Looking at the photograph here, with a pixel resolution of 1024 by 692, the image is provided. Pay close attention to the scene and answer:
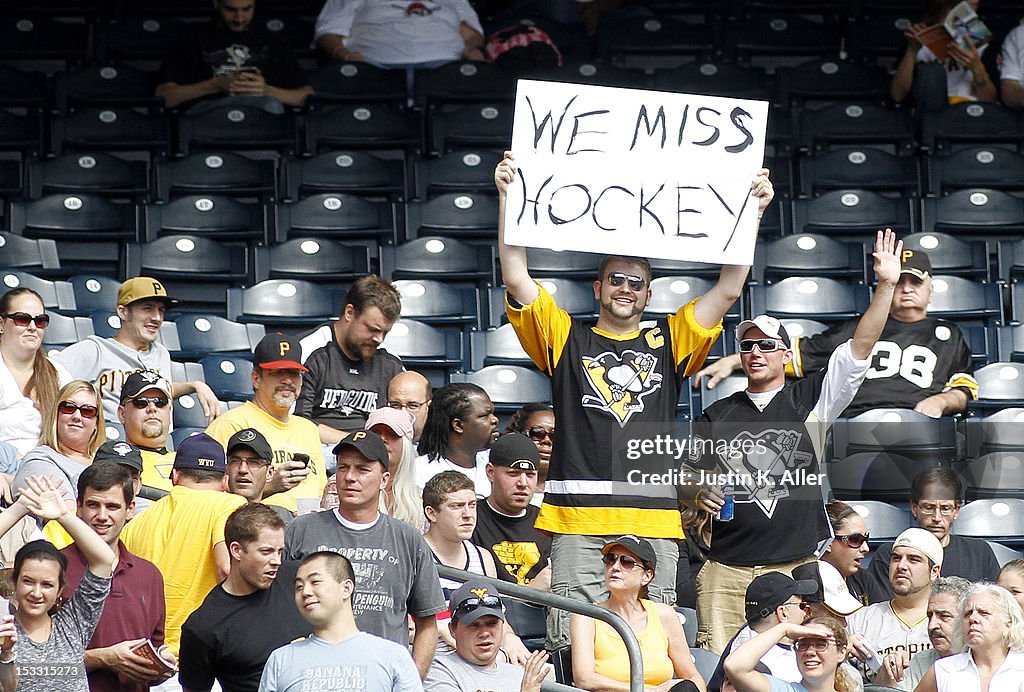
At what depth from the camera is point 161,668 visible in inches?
207

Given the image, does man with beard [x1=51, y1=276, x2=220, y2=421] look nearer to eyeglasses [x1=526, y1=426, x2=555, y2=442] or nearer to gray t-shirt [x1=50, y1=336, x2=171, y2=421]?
gray t-shirt [x1=50, y1=336, x2=171, y2=421]

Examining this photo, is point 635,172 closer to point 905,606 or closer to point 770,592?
point 770,592

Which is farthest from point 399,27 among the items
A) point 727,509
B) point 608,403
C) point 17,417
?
point 608,403

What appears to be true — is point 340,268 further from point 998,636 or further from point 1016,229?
point 998,636

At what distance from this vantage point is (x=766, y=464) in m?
6.50

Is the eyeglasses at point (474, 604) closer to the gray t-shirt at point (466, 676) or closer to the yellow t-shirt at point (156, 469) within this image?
the gray t-shirt at point (466, 676)

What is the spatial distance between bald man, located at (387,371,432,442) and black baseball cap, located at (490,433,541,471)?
0.76 metres

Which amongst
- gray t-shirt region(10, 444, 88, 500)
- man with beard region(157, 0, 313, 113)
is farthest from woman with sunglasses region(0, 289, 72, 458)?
man with beard region(157, 0, 313, 113)

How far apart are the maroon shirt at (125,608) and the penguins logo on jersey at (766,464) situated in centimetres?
215

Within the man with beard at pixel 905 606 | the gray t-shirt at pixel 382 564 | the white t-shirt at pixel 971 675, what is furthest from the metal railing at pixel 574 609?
the man with beard at pixel 905 606

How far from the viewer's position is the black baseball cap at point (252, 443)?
20.1 feet

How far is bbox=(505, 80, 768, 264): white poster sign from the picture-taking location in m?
6.17

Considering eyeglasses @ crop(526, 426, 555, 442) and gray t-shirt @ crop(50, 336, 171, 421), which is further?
gray t-shirt @ crop(50, 336, 171, 421)

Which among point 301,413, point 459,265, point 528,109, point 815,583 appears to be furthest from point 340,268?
point 815,583
